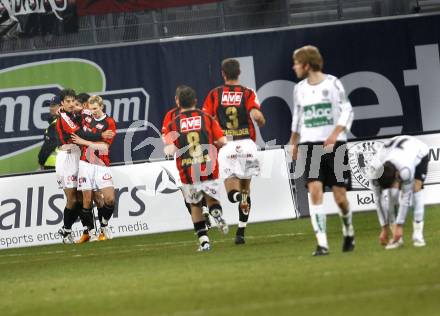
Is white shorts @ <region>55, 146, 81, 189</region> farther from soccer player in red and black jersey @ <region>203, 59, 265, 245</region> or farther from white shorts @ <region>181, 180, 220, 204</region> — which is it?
white shorts @ <region>181, 180, 220, 204</region>

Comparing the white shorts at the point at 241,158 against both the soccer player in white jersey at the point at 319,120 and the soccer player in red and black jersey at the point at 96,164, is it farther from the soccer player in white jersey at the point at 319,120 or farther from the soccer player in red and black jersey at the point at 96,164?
the soccer player in white jersey at the point at 319,120

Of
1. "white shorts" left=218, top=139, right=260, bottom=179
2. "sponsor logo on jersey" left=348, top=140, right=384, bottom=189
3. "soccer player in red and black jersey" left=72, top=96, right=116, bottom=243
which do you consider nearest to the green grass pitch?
"white shorts" left=218, top=139, right=260, bottom=179

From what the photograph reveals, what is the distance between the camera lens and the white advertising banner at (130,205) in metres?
23.1

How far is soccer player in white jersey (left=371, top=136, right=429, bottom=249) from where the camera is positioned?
1424 centimetres

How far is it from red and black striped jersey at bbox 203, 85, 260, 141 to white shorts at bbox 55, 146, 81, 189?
442cm

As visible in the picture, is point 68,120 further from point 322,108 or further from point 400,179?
point 400,179

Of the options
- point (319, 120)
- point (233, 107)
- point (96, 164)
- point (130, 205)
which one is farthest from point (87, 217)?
point (319, 120)

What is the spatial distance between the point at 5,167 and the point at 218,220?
12742 millimetres

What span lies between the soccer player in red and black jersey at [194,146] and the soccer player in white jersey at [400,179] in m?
2.76

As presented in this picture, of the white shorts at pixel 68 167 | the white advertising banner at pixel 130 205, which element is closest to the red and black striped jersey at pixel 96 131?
the white shorts at pixel 68 167

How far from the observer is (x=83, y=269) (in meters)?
15.8

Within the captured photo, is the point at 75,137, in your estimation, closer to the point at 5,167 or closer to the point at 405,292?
the point at 5,167

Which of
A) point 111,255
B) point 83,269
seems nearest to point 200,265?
point 83,269

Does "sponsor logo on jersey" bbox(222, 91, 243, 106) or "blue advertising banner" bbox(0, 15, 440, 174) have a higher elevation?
"blue advertising banner" bbox(0, 15, 440, 174)
